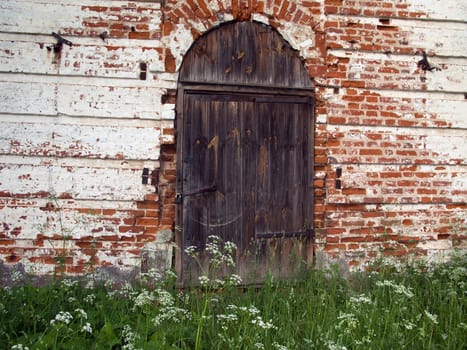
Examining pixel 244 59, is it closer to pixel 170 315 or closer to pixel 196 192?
pixel 196 192

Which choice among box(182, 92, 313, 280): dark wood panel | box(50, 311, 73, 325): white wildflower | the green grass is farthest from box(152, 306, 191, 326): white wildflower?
box(182, 92, 313, 280): dark wood panel

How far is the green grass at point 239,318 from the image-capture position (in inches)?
120

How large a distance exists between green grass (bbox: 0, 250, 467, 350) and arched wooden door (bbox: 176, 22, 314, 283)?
430 mm

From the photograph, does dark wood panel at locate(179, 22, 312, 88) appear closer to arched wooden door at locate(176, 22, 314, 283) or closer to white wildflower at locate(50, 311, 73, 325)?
arched wooden door at locate(176, 22, 314, 283)

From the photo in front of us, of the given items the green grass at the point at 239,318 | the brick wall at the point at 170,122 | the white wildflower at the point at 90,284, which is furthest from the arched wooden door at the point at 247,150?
the white wildflower at the point at 90,284

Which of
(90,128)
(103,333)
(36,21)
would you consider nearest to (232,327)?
(103,333)

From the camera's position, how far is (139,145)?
458 cm

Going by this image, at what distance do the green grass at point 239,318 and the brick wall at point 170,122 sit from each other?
539 millimetres

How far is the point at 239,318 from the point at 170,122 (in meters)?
1.93

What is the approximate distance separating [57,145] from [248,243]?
201cm

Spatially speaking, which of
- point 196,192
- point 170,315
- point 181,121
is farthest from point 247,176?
point 170,315

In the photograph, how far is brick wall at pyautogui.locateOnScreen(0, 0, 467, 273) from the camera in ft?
14.7

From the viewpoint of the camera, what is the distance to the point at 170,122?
4621 mm

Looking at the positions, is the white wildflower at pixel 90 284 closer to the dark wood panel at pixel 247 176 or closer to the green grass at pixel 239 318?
the green grass at pixel 239 318
